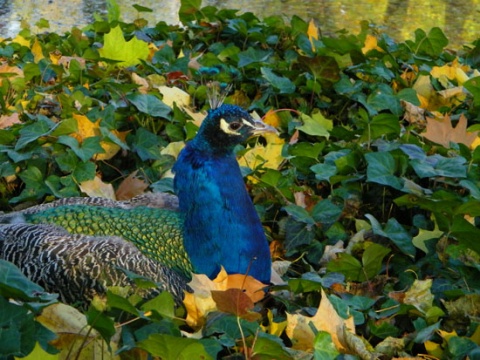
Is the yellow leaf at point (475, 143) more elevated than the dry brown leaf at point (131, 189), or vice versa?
the yellow leaf at point (475, 143)

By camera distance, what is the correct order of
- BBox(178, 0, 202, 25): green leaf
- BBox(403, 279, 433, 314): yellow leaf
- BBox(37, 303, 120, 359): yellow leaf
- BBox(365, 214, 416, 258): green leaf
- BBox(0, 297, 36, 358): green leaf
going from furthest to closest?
1. BBox(178, 0, 202, 25): green leaf
2. BBox(365, 214, 416, 258): green leaf
3. BBox(403, 279, 433, 314): yellow leaf
4. BBox(37, 303, 120, 359): yellow leaf
5. BBox(0, 297, 36, 358): green leaf

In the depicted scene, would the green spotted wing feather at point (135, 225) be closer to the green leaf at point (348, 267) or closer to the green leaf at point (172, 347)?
the green leaf at point (348, 267)

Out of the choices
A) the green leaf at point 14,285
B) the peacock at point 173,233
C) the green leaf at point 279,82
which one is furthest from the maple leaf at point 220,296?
the green leaf at point 279,82

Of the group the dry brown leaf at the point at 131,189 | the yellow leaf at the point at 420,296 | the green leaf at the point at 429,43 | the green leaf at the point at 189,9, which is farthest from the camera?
the green leaf at the point at 189,9

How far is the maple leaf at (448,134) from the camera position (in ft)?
9.67

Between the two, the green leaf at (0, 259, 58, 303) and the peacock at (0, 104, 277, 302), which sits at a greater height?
the green leaf at (0, 259, 58, 303)

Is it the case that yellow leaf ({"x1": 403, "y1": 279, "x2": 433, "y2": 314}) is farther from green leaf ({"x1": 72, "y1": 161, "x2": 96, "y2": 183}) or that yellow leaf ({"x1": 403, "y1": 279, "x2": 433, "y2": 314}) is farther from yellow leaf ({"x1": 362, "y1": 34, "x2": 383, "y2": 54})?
yellow leaf ({"x1": 362, "y1": 34, "x2": 383, "y2": 54})

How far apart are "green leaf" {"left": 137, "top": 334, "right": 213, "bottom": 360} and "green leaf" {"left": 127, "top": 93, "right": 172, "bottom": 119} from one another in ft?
5.49

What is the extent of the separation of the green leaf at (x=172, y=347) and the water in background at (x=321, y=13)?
3649mm

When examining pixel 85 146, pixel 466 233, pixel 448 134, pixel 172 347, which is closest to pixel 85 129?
pixel 85 146

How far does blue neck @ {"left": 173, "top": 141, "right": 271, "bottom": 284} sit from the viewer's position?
226cm

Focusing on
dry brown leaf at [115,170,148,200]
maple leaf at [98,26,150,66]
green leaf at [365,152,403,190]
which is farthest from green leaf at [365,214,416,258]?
maple leaf at [98,26,150,66]

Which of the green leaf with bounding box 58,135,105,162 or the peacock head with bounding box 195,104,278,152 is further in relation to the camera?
the green leaf with bounding box 58,135,105,162

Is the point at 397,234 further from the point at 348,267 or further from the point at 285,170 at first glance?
the point at 285,170
